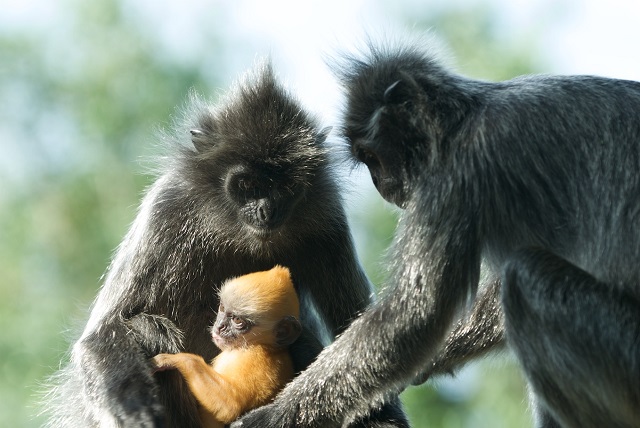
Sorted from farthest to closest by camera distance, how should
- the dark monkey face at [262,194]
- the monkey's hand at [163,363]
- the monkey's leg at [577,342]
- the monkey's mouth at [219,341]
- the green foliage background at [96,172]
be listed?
the green foliage background at [96,172]
the dark monkey face at [262,194]
the monkey's mouth at [219,341]
the monkey's hand at [163,363]
the monkey's leg at [577,342]

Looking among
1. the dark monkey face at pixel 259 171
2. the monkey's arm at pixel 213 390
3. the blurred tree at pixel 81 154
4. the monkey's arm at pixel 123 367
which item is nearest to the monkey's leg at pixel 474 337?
the dark monkey face at pixel 259 171

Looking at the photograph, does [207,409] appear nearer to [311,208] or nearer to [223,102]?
[311,208]

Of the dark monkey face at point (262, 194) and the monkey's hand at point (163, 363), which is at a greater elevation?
the dark monkey face at point (262, 194)

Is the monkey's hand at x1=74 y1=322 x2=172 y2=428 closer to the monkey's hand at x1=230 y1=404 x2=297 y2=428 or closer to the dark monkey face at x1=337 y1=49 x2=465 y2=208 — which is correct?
the monkey's hand at x1=230 y1=404 x2=297 y2=428

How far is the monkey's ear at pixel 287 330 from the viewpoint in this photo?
6316mm

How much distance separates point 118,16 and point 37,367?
12621 millimetres

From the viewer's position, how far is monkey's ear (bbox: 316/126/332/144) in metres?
7.11

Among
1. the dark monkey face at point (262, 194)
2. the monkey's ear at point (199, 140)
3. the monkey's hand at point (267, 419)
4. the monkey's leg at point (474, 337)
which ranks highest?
the monkey's ear at point (199, 140)

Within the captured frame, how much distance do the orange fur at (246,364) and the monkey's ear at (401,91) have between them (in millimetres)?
1302

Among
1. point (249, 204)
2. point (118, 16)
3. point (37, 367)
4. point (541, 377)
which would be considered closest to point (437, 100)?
point (249, 204)

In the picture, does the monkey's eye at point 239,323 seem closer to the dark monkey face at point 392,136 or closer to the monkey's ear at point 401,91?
the dark monkey face at point 392,136

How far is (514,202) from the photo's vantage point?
5.97 m

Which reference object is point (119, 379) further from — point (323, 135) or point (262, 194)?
point (323, 135)

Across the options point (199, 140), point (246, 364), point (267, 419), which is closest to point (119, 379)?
point (246, 364)
